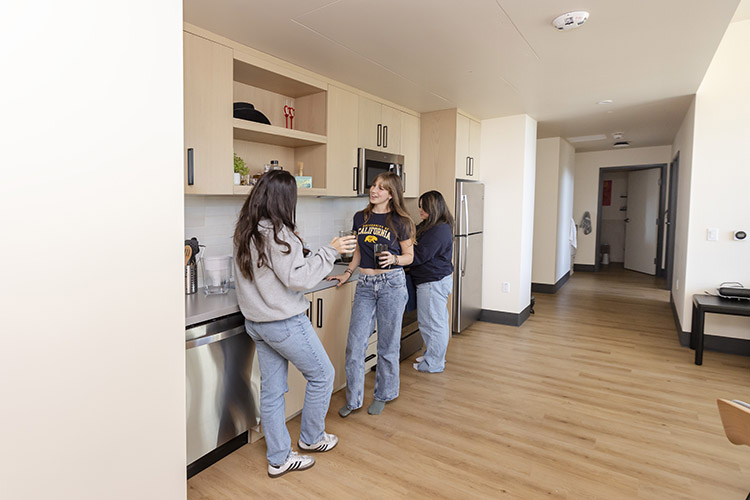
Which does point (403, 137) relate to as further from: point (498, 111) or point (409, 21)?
point (409, 21)

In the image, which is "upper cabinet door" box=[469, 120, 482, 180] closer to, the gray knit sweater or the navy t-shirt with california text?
the navy t-shirt with california text

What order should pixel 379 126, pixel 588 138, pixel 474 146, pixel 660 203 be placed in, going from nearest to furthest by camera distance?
pixel 379 126
pixel 474 146
pixel 588 138
pixel 660 203

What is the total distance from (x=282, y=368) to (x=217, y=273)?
29.3 inches

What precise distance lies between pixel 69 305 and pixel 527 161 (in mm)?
4710

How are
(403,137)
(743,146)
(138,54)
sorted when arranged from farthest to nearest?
(403,137), (743,146), (138,54)

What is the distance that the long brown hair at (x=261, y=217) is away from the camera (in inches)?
78.7

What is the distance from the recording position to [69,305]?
1219 mm

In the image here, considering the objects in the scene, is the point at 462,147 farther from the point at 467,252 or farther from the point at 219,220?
the point at 219,220

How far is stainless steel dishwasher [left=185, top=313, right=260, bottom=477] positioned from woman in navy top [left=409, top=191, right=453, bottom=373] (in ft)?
4.95

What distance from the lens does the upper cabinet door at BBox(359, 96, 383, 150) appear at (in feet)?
12.2

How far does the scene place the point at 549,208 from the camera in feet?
22.7

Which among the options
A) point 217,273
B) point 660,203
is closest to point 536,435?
point 217,273

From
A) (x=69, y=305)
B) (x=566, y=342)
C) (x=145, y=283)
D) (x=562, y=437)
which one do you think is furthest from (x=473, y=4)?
(x=566, y=342)

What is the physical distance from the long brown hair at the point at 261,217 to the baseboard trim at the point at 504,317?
370 centimetres
